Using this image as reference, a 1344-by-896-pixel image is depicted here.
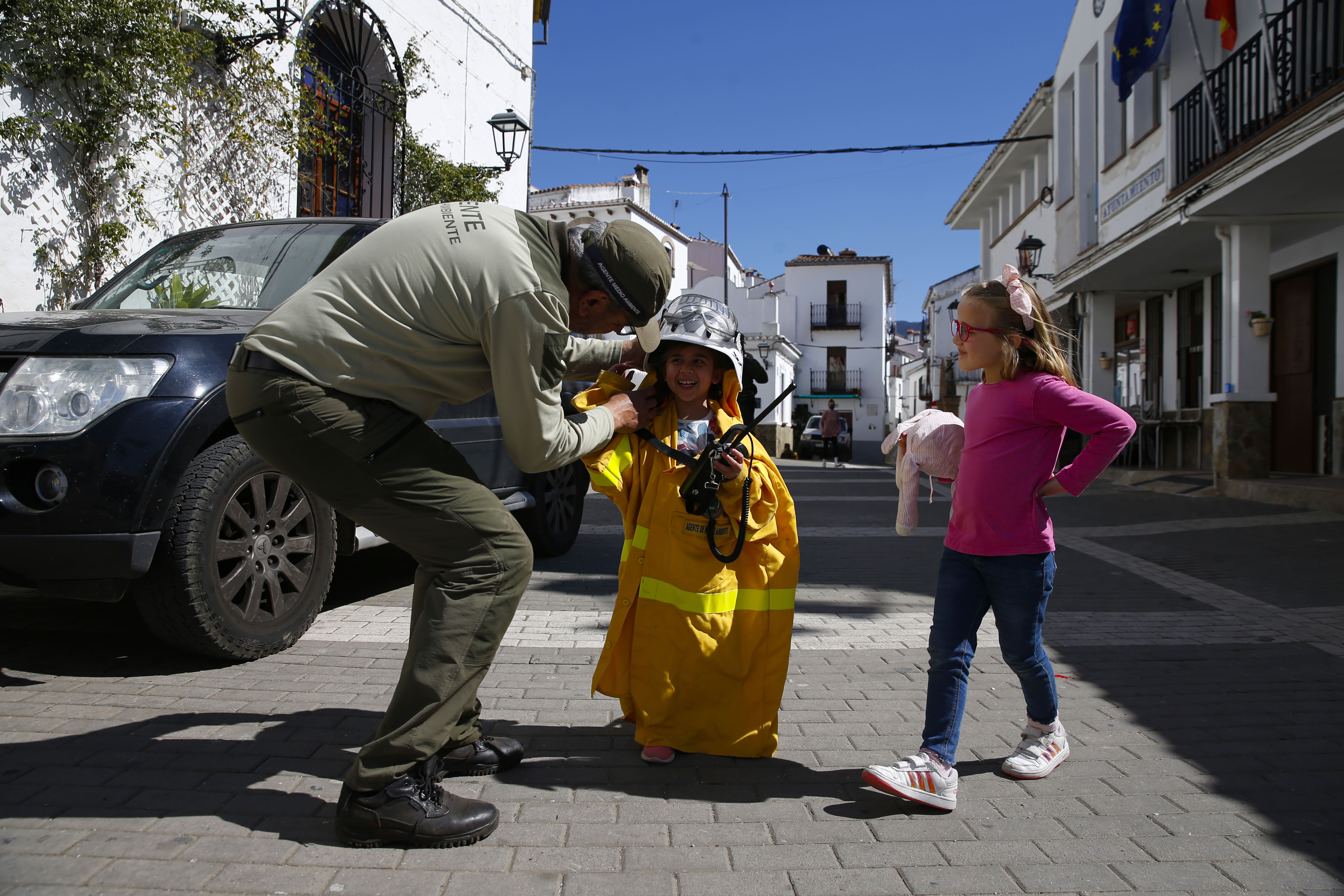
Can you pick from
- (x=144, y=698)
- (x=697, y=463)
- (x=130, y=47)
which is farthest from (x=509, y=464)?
(x=130, y=47)

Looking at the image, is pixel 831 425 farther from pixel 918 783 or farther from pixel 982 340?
pixel 918 783

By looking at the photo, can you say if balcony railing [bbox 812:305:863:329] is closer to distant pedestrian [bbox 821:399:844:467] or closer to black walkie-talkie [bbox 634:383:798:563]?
distant pedestrian [bbox 821:399:844:467]

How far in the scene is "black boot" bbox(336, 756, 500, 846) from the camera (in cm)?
217

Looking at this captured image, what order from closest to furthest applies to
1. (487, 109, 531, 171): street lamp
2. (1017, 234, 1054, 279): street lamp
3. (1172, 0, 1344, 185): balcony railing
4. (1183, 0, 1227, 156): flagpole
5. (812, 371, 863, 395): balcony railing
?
(1172, 0, 1344, 185): balcony railing
(1183, 0, 1227, 156): flagpole
(487, 109, 531, 171): street lamp
(1017, 234, 1054, 279): street lamp
(812, 371, 863, 395): balcony railing

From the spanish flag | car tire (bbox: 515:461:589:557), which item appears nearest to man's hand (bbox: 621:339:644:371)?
car tire (bbox: 515:461:589:557)

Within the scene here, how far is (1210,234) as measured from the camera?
1218 cm

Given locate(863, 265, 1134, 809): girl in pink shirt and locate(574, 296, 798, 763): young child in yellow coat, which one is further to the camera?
locate(574, 296, 798, 763): young child in yellow coat

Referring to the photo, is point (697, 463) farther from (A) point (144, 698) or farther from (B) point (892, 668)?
(A) point (144, 698)

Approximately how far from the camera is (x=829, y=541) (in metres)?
8.00

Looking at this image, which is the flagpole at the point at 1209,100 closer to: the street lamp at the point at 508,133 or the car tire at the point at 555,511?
the street lamp at the point at 508,133

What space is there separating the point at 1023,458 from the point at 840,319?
5323 centimetres

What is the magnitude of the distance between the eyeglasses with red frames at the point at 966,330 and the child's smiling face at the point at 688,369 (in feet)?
2.52

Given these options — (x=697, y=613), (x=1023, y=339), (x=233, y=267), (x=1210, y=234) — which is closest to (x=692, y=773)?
(x=697, y=613)

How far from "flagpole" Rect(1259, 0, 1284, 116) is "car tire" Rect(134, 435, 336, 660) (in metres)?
10.8
